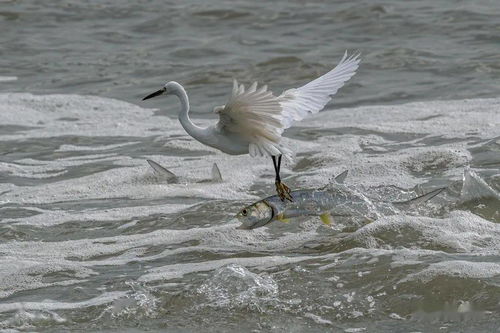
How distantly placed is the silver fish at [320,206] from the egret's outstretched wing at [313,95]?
55 cm

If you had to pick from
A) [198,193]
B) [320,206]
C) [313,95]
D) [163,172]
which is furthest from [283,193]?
[163,172]

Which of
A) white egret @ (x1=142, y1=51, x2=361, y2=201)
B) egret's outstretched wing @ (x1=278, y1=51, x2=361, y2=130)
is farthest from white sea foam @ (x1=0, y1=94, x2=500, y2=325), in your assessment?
egret's outstretched wing @ (x1=278, y1=51, x2=361, y2=130)

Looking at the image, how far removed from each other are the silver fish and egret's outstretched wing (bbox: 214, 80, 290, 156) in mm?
369

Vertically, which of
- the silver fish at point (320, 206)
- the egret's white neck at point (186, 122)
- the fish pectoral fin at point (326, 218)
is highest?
the egret's white neck at point (186, 122)

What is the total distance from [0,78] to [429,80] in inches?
217

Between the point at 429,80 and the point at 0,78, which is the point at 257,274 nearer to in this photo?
the point at 429,80

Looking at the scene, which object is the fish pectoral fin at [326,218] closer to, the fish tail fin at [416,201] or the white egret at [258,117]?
the white egret at [258,117]

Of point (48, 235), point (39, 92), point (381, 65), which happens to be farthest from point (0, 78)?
point (48, 235)

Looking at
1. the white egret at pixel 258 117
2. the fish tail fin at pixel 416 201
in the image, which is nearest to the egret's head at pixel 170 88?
the white egret at pixel 258 117

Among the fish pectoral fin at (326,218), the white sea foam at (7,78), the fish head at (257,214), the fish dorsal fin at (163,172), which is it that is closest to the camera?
the fish head at (257,214)

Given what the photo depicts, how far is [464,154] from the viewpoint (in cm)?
978

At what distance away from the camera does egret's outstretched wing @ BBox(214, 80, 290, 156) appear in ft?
23.1

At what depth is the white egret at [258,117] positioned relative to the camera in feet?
23.4

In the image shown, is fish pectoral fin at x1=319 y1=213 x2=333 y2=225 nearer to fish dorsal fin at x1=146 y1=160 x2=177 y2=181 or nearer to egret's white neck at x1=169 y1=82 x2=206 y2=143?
egret's white neck at x1=169 y1=82 x2=206 y2=143
